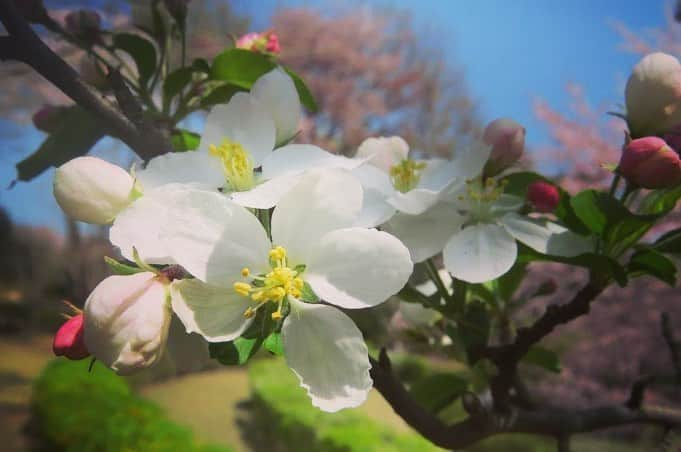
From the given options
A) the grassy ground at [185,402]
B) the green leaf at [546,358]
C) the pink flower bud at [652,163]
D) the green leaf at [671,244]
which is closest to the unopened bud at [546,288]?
the green leaf at [546,358]

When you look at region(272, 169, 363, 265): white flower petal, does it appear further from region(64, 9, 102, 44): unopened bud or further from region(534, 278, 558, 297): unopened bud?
region(534, 278, 558, 297): unopened bud

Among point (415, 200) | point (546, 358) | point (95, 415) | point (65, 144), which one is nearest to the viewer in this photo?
point (415, 200)

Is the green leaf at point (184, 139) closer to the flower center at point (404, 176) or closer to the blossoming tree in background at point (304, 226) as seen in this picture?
the blossoming tree in background at point (304, 226)

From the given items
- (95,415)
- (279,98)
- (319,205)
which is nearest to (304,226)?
(319,205)

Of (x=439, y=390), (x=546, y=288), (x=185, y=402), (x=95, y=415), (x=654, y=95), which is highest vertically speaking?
(x=654, y=95)

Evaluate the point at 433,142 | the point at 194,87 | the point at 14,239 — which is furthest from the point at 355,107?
the point at 194,87

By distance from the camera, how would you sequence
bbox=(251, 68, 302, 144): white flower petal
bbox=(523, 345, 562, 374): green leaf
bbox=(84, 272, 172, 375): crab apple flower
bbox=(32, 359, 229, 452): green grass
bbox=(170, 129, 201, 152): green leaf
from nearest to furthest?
bbox=(84, 272, 172, 375): crab apple flower → bbox=(251, 68, 302, 144): white flower petal → bbox=(170, 129, 201, 152): green leaf → bbox=(523, 345, 562, 374): green leaf → bbox=(32, 359, 229, 452): green grass

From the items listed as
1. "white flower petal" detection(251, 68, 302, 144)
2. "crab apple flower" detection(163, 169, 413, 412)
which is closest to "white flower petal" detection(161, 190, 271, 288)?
"crab apple flower" detection(163, 169, 413, 412)

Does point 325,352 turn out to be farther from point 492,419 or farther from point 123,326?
point 492,419
